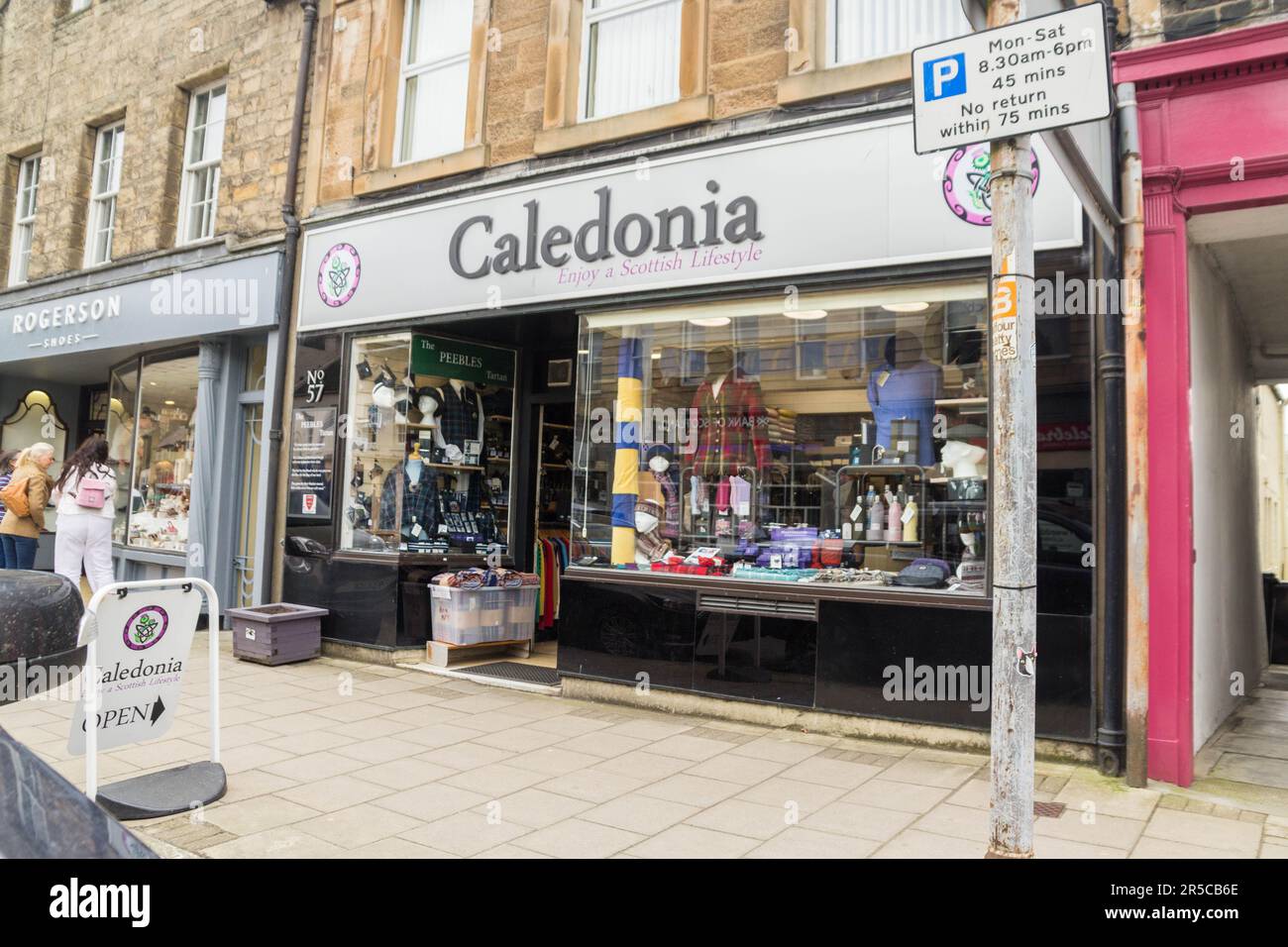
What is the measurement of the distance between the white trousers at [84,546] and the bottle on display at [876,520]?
7.62 m

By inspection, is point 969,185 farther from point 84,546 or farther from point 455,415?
point 84,546

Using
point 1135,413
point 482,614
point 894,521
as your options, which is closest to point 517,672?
point 482,614

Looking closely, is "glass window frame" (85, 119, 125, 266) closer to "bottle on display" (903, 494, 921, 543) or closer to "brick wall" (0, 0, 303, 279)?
"brick wall" (0, 0, 303, 279)

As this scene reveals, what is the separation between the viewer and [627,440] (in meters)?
7.59

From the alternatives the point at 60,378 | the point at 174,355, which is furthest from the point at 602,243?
the point at 60,378

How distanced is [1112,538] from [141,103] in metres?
12.5

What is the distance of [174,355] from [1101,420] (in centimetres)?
1055

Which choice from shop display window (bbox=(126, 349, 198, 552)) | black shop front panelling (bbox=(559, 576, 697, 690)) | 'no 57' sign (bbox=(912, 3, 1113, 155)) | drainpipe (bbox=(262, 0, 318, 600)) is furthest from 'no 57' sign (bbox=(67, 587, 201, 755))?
shop display window (bbox=(126, 349, 198, 552))

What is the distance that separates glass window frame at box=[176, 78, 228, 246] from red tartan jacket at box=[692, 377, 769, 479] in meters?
7.20

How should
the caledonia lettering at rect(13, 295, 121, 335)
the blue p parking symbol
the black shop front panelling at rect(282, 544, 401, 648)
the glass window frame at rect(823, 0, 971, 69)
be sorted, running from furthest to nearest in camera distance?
the caledonia lettering at rect(13, 295, 121, 335), the black shop front panelling at rect(282, 544, 401, 648), the glass window frame at rect(823, 0, 971, 69), the blue p parking symbol

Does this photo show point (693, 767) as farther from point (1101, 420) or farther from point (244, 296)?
point (244, 296)

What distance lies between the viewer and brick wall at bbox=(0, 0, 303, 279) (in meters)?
10.3

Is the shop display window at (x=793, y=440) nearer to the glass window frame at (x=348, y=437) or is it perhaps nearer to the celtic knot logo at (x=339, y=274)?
the glass window frame at (x=348, y=437)

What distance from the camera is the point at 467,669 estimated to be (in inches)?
329
